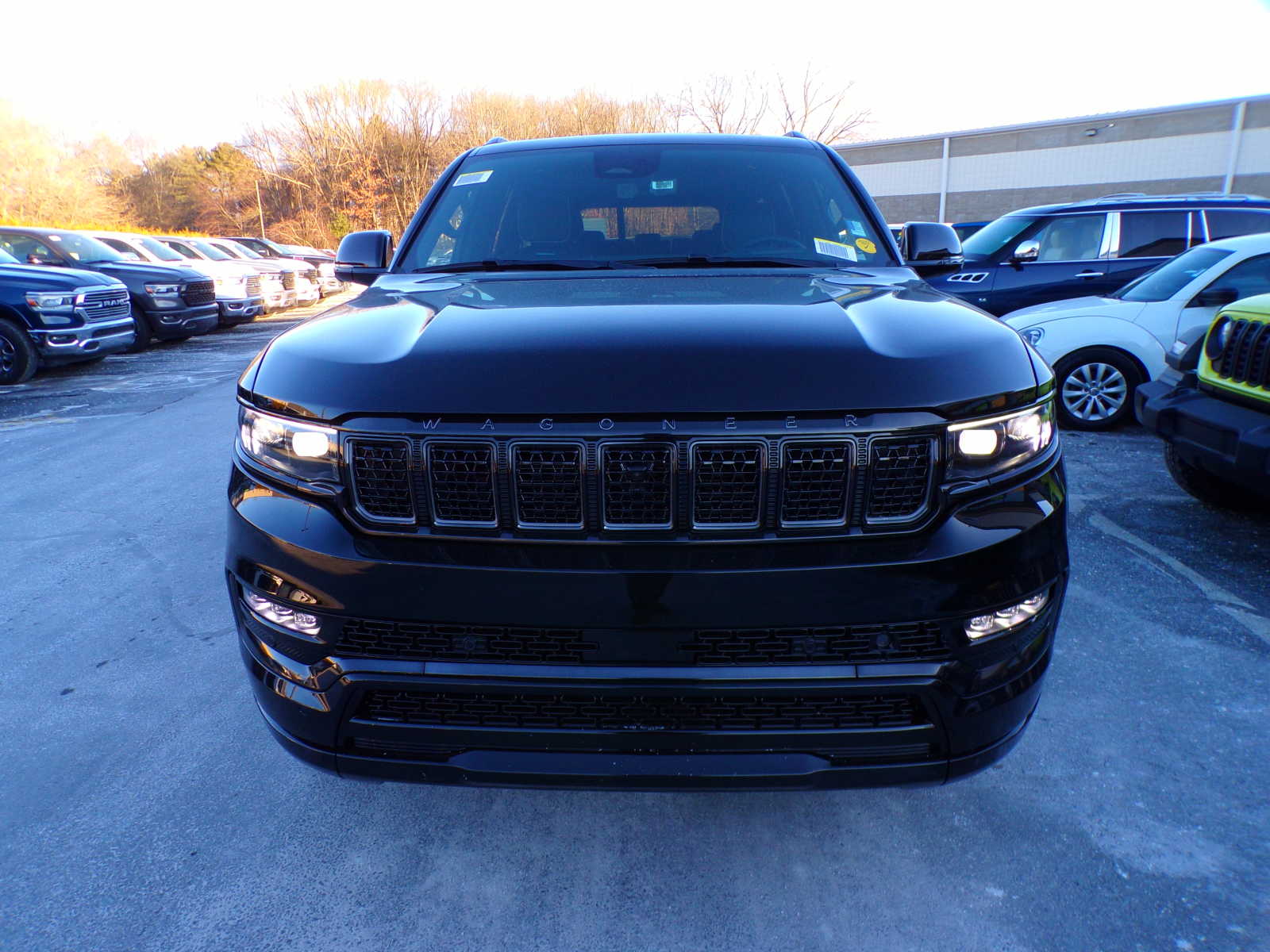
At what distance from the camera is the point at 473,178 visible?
3.14 metres

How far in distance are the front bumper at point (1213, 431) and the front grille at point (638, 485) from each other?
311cm

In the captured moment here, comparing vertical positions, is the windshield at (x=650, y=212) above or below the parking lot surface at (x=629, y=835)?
above

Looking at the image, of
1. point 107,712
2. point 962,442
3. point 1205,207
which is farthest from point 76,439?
point 1205,207

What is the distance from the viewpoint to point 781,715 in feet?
5.40

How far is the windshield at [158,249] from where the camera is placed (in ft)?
46.8

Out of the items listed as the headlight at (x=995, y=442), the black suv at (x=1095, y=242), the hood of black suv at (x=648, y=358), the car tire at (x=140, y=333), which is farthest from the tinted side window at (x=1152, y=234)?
the car tire at (x=140, y=333)

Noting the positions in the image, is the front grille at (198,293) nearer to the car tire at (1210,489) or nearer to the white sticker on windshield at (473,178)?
the white sticker on windshield at (473,178)

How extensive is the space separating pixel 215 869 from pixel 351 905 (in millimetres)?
391

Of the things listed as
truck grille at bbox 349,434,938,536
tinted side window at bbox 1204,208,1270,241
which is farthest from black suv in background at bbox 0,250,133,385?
tinted side window at bbox 1204,208,1270,241

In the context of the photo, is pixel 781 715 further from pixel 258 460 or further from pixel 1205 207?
pixel 1205 207

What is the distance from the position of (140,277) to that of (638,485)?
12.9 m

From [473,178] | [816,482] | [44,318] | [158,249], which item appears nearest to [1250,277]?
[473,178]

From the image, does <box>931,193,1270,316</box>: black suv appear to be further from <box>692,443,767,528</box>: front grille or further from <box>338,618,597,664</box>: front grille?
<box>338,618,597,664</box>: front grille

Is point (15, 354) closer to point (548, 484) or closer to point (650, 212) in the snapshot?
point (650, 212)
